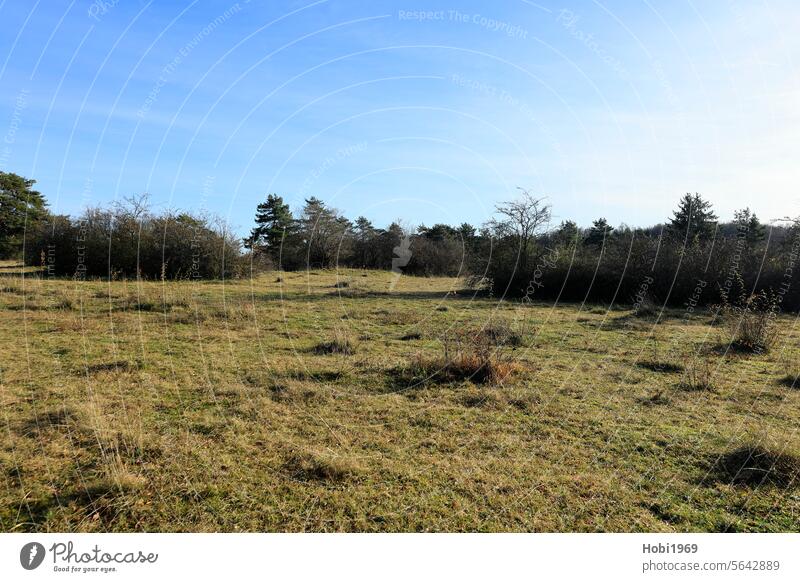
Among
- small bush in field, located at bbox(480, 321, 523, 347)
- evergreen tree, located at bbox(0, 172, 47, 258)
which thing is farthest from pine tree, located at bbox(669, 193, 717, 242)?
evergreen tree, located at bbox(0, 172, 47, 258)

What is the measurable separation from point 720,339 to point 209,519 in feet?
42.6

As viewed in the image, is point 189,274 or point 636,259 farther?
point 189,274

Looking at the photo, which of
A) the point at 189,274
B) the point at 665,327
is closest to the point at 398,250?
the point at 189,274

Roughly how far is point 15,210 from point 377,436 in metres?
39.9

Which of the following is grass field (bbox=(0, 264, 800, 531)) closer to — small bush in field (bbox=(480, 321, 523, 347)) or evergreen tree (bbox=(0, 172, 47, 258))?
small bush in field (bbox=(480, 321, 523, 347))

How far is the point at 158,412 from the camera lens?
20.6 ft

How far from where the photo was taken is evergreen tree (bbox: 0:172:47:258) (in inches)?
1251

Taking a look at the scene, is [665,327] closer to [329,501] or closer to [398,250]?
[329,501]

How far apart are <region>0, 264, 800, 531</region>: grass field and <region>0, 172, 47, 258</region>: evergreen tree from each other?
2732cm

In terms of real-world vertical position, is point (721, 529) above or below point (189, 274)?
below

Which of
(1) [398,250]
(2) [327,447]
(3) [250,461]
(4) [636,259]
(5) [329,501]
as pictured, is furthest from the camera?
(1) [398,250]

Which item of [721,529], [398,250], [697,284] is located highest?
[398,250]

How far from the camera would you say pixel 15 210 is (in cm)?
3397

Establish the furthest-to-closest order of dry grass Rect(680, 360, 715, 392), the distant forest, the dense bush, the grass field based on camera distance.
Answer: the dense bush < the distant forest < dry grass Rect(680, 360, 715, 392) < the grass field
